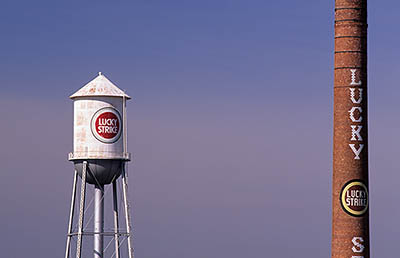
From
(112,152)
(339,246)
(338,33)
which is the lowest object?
(339,246)

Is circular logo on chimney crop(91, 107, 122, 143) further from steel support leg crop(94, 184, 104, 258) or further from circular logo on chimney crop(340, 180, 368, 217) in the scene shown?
circular logo on chimney crop(340, 180, 368, 217)

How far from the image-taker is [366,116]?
111750 millimetres

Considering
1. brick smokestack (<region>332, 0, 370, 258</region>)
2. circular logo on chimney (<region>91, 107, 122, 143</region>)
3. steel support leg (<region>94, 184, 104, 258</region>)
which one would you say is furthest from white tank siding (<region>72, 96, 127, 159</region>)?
brick smokestack (<region>332, 0, 370, 258</region>)

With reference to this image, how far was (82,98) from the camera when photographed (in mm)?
120438

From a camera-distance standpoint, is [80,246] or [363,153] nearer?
[363,153]

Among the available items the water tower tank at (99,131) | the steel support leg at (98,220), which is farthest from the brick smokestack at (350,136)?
the steel support leg at (98,220)

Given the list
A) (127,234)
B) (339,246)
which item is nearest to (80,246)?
(127,234)

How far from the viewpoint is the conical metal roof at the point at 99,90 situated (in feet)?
394

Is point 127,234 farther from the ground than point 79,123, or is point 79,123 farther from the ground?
point 79,123

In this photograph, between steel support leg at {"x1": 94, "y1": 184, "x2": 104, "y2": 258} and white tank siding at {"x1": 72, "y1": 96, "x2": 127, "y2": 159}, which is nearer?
white tank siding at {"x1": 72, "y1": 96, "x2": 127, "y2": 159}

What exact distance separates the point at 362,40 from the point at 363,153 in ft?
25.9

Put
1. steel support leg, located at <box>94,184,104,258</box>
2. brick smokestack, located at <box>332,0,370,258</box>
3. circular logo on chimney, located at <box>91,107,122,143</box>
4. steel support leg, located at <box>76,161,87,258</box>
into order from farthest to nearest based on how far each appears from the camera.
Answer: steel support leg, located at <box>94,184,104,258</box> < circular logo on chimney, located at <box>91,107,122,143</box> < steel support leg, located at <box>76,161,87,258</box> < brick smokestack, located at <box>332,0,370,258</box>

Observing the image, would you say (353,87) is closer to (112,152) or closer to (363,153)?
(363,153)

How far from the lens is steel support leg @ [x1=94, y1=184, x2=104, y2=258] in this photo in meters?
121
